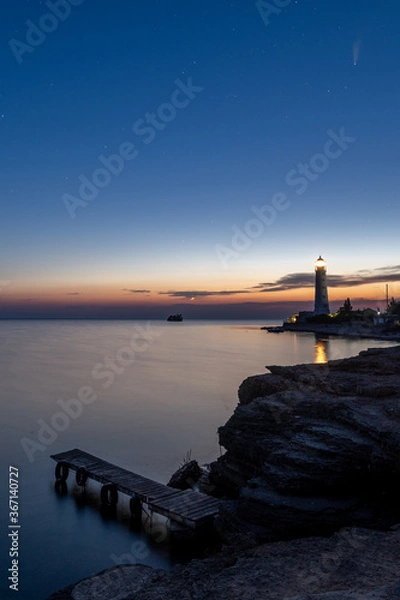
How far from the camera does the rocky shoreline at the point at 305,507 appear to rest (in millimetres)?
9836

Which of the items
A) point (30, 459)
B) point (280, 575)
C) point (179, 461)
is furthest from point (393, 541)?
point (30, 459)

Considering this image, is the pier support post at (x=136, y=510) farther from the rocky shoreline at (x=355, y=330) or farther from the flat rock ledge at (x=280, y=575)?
the rocky shoreline at (x=355, y=330)

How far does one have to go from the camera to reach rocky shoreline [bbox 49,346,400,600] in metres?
9.84

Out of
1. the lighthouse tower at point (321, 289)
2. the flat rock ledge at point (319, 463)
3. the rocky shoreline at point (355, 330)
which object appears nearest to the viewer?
the flat rock ledge at point (319, 463)

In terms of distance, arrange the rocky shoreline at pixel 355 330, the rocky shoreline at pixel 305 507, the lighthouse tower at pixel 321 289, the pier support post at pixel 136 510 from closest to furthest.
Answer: the rocky shoreline at pixel 305 507
the pier support post at pixel 136 510
the rocky shoreline at pixel 355 330
the lighthouse tower at pixel 321 289

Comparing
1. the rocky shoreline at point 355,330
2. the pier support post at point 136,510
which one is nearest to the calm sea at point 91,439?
the pier support post at point 136,510

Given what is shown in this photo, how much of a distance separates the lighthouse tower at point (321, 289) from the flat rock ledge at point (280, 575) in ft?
487

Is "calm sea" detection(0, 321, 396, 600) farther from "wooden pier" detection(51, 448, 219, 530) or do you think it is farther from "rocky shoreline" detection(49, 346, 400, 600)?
"rocky shoreline" detection(49, 346, 400, 600)

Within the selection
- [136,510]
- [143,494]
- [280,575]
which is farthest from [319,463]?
[136,510]

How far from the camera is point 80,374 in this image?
64.3 m

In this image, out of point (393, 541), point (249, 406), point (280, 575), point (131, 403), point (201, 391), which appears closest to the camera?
point (280, 575)

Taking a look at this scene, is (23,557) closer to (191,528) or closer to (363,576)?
(191,528)

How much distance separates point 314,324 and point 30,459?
173 metres

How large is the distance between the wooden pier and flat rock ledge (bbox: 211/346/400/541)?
4.56 feet
